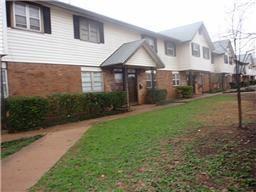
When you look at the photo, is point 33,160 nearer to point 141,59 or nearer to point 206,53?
point 141,59

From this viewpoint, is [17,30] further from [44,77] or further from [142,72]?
[142,72]

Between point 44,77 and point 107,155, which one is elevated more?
point 44,77

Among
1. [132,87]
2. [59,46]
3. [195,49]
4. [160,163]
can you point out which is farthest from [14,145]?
[195,49]

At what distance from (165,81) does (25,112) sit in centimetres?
1531

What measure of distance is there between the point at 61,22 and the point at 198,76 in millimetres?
21376

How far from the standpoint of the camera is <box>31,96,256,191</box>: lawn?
14.6 ft

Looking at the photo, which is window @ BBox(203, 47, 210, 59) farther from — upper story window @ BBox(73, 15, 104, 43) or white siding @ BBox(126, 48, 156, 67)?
upper story window @ BBox(73, 15, 104, 43)

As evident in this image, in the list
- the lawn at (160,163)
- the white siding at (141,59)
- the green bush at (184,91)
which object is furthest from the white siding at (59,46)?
the green bush at (184,91)

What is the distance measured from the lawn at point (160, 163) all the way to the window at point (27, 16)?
7266 millimetres

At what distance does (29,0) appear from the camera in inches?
493

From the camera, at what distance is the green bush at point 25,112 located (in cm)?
1053

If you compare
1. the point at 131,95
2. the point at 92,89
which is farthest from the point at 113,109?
the point at 131,95

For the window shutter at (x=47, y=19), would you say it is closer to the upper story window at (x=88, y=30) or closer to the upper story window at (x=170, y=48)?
the upper story window at (x=88, y=30)

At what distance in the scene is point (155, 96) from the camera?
803 inches
